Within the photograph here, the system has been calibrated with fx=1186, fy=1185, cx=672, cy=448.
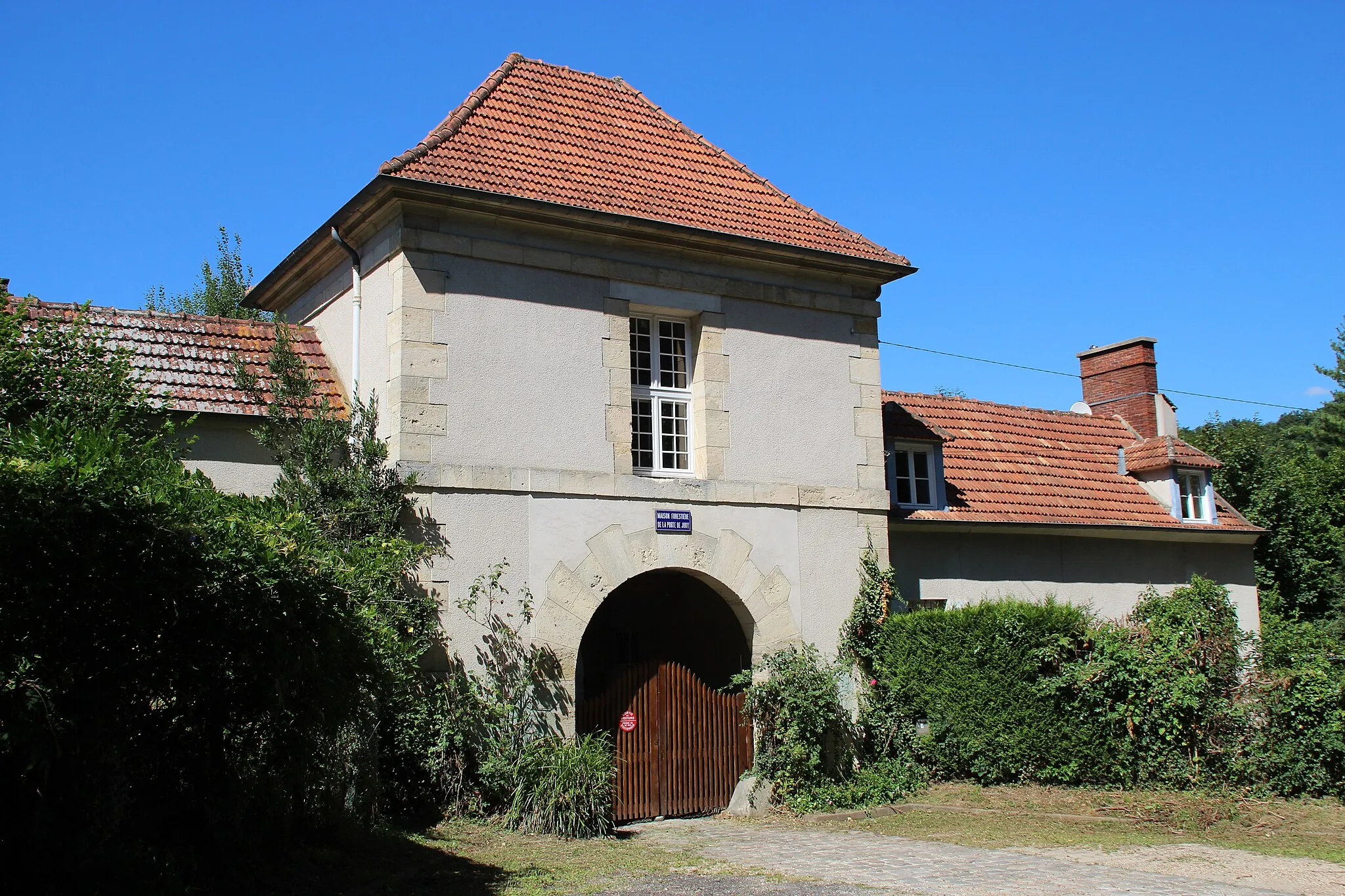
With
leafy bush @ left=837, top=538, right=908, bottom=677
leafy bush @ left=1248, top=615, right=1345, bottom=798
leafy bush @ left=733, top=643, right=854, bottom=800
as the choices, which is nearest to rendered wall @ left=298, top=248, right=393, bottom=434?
leafy bush @ left=733, top=643, right=854, bottom=800

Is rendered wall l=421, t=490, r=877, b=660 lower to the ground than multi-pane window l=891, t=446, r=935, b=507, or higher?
lower

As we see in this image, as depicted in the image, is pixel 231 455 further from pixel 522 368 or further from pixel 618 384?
pixel 618 384

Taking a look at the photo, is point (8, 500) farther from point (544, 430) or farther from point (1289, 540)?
point (1289, 540)

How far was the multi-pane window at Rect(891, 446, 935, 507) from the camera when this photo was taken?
1625 centimetres

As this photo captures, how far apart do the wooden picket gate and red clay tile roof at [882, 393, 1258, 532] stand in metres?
4.24

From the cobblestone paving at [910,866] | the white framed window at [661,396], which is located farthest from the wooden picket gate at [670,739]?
the white framed window at [661,396]

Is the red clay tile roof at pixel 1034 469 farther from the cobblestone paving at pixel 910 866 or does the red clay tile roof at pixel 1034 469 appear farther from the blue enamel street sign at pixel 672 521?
Answer: the cobblestone paving at pixel 910 866

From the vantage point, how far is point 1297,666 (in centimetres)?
1305

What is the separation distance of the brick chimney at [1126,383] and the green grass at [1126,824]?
963 centimetres

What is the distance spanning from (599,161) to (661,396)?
283cm

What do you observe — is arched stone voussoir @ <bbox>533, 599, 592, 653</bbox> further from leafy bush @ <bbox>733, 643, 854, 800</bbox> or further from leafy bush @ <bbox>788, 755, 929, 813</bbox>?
leafy bush @ <bbox>788, 755, 929, 813</bbox>

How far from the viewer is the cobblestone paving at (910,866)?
8555 mm

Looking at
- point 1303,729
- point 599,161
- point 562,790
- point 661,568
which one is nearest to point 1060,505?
point 1303,729

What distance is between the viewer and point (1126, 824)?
37.8ft
